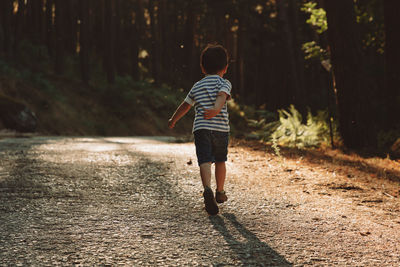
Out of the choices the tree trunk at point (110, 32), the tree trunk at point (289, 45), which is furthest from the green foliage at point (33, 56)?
the tree trunk at point (289, 45)

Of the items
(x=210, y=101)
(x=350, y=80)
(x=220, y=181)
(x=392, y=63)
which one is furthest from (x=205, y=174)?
(x=392, y=63)

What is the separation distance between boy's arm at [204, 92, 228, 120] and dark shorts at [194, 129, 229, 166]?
202mm

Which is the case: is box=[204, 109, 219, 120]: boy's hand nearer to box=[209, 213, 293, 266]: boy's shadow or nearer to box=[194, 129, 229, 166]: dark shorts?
box=[194, 129, 229, 166]: dark shorts

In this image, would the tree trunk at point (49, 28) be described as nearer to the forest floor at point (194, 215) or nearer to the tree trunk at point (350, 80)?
the forest floor at point (194, 215)

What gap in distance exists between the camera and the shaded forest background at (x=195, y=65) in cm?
943

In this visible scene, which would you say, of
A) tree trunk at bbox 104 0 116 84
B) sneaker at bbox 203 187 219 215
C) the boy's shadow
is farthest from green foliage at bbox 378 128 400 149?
tree trunk at bbox 104 0 116 84

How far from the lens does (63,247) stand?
3.30m

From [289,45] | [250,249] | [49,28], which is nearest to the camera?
[250,249]

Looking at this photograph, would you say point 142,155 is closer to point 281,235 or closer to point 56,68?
point 281,235

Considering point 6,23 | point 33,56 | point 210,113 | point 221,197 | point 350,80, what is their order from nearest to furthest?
point 210,113 → point 221,197 → point 350,80 → point 6,23 → point 33,56

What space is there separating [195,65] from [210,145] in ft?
111

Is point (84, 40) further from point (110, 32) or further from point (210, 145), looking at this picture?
point (210, 145)

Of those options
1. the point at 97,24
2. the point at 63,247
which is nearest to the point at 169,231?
the point at 63,247

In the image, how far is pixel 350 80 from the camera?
9.30 metres
